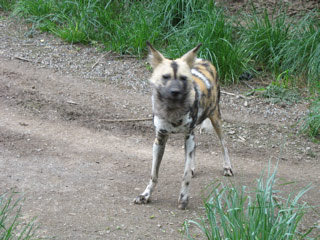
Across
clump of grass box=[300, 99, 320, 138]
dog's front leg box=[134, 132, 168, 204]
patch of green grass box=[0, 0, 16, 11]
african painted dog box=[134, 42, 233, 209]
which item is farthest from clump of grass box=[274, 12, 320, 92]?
patch of green grass box=[0, 0, 16, 11]

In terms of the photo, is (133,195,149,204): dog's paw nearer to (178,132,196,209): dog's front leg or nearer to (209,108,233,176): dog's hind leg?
(178,132,196,209): dog's front leg

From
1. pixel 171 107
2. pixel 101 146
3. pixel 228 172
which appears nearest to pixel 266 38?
pixel 228 172

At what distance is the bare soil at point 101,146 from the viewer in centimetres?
355

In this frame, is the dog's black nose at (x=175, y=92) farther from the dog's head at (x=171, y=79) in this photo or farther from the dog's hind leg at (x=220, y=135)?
the dog's hind leg at (x=220, y=135)

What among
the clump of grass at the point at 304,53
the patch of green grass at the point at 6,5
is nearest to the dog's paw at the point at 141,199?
the clump of grass at the point at 304,53

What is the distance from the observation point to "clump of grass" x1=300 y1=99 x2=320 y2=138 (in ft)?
17.4

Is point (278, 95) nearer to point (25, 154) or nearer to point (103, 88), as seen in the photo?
point (103, 88)

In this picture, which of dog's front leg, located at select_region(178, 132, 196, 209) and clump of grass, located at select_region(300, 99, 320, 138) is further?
clump of grass, located at select_region(300, 99, 320, 138)

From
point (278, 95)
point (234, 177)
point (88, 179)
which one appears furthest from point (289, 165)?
point (88, 179)

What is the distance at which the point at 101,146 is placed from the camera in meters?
4.86

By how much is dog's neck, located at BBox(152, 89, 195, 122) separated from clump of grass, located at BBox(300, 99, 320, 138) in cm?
228

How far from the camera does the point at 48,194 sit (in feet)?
12.2

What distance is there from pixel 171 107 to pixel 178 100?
0.09m

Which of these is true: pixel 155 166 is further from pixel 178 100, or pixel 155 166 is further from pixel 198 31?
pixel 198 31
